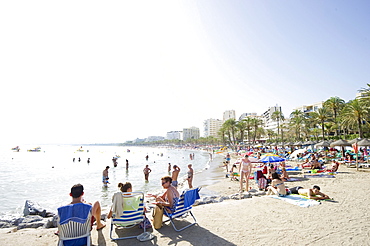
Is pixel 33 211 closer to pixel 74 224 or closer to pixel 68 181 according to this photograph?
pixel 74 224

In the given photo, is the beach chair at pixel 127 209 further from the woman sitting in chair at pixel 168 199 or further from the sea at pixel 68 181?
the sea at pixel 68 181

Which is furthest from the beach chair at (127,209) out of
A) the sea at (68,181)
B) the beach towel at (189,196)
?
the sea at (68,181)

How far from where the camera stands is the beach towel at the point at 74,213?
3098 mm

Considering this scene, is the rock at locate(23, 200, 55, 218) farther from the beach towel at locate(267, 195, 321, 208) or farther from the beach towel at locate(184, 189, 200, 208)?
the beach towel at locate(267, 195, 321, 208)

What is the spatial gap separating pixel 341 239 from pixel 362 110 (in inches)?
1150

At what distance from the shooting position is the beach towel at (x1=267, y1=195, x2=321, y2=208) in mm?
5747

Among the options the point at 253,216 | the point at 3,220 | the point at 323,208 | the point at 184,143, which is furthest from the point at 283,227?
the point at 184,143

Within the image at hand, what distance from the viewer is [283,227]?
427 cm

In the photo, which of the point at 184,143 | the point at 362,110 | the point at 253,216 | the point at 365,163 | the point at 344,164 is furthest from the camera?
the point at 184,143

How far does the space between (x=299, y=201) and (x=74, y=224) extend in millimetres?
5996

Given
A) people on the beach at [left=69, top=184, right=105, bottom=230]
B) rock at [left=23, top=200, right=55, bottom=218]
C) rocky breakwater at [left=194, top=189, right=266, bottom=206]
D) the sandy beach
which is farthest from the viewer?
rocky breakwater at [left=194, top=189, right=266, bottom=206]

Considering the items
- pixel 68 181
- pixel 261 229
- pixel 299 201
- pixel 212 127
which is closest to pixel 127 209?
pixel 261 229

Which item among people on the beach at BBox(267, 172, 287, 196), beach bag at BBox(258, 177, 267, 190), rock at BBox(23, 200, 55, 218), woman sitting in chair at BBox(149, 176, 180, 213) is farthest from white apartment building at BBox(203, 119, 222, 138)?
woman sitting in chair at BBox(149, 176, 180, 213)

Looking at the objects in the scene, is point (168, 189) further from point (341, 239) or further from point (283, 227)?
point (341, 239)
